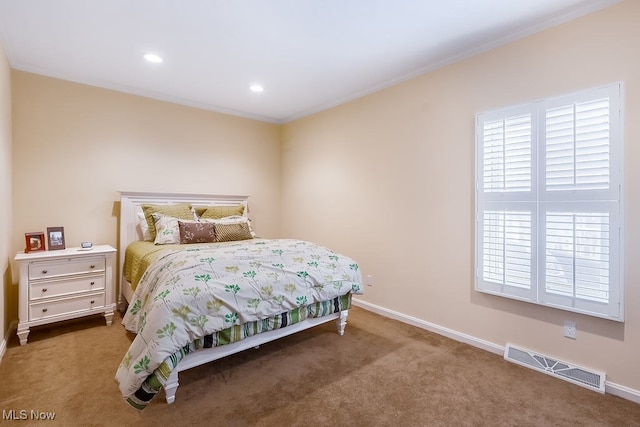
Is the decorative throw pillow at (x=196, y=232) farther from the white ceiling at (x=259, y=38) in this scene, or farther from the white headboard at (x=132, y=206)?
the white ceiling at (x=259, y=38)

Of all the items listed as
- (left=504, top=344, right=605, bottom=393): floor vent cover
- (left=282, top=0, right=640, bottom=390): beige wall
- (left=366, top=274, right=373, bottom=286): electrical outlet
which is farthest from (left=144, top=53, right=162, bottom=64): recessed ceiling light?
(left=504, top=344, right=605, bottom=393): floor vent cover

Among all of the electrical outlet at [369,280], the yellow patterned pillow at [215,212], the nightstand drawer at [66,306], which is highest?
the yellow patterned pillow at [215,212]

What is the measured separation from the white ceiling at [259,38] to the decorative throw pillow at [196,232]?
1.56 meters

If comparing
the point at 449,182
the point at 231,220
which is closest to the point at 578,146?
the point at 449,182

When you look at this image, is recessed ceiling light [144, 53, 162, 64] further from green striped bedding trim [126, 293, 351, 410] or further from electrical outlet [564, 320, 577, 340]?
electrical outlet [564, 320, 577, 340]

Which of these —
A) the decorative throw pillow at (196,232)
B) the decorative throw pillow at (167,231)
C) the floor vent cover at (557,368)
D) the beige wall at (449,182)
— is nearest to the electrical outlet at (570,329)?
the beige wall at (449,182)

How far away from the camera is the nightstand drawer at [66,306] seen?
2.67 metres

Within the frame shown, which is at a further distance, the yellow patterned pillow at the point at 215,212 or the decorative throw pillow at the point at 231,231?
the yellow patterned pillow at the point at 215,212

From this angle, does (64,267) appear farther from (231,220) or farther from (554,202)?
(554,202)

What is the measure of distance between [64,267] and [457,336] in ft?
11.8

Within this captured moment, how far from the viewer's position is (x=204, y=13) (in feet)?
7.18

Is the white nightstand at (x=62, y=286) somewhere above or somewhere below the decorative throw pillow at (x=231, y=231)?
below

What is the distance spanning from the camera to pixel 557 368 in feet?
7.13

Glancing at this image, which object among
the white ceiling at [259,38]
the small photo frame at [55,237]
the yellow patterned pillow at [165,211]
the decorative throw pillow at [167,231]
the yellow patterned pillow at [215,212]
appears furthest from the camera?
the yellow patterned pillow at [215,212]
